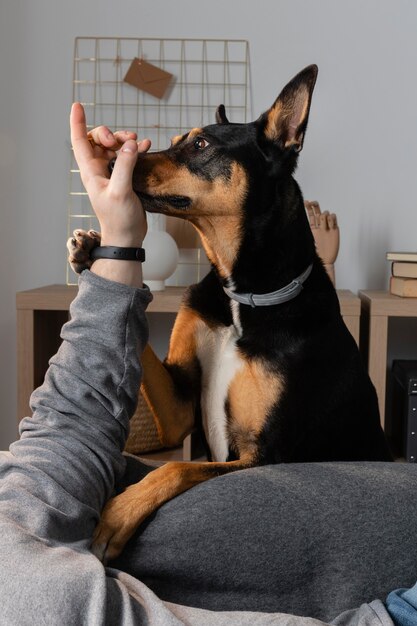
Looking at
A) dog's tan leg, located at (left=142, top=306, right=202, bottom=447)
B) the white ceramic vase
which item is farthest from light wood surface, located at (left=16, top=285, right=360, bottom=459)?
dog's tan leg, located at (left=142, top=306, right=202, bottom=447)

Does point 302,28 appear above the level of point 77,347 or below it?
above

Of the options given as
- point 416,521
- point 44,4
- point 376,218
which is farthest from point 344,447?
point 44,4

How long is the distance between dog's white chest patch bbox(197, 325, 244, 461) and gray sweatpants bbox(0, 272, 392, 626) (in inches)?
13.4

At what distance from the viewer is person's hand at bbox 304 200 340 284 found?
9.11ft

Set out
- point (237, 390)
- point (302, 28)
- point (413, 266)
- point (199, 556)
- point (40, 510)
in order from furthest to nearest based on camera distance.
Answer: point (302, 28) < point (413, 266) < point (237, 390) < point (199, 556) < point (40, 510)

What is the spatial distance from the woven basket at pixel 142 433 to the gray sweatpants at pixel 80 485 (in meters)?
1.66

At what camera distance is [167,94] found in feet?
10.0

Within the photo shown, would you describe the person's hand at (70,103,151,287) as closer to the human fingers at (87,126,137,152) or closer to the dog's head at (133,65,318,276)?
the human fingers at (87,126,137,152)

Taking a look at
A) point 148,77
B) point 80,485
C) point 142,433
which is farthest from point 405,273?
point 80,485

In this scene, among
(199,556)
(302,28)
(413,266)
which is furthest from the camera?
(302,28)

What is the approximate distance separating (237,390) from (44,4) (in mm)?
2186

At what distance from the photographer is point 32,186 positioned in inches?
121

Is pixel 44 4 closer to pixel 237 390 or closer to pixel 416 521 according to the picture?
pixel 237 390

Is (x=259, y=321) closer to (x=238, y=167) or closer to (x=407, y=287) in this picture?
(x=238, y=167)
